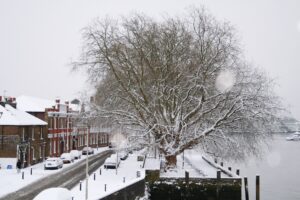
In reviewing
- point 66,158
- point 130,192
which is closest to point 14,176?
point 66,158

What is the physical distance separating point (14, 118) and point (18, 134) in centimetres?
174

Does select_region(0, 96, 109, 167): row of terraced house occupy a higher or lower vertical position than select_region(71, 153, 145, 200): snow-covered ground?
higher

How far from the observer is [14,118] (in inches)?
1581

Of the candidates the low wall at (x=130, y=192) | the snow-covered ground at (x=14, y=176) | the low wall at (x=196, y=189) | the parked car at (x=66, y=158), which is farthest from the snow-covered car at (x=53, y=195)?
the parked car at (x=66, y=158)

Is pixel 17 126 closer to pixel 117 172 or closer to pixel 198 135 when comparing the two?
pixel 117 172

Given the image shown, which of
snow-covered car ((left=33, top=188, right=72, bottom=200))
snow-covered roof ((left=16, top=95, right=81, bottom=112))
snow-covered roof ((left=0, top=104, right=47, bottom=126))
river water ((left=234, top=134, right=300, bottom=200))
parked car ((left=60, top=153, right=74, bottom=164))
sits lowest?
river water ((left=234, top=134, right=300, bottom=200))

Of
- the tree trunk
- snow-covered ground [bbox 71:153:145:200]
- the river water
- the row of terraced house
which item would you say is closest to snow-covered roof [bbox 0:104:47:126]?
the row of terraced house

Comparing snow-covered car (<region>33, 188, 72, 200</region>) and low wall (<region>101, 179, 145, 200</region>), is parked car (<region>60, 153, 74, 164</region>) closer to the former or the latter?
low wall (<region>101, 179, 145, 200</region>)

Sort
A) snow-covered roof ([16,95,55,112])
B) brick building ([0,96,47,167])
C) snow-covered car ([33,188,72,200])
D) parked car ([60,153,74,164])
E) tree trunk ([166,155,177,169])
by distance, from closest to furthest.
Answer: snow-covered car ([33,188,72,200]) < tree trunk ([166,155,177,169]) < brick building ([0,96,47,167]) < parked car ([60,153,74,164]) < snow-covered roof ([16,95,55,112])

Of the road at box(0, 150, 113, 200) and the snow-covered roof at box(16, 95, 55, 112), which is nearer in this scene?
the road at box(0, 150, 113, 200)

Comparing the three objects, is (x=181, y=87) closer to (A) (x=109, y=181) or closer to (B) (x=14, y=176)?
(A) (x=109, y=181)

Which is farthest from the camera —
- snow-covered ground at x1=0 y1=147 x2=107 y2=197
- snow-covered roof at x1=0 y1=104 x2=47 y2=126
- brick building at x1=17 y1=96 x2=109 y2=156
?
brick building at x1=17 y1=96 x2=109 y2=156

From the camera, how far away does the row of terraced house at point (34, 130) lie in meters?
39.7

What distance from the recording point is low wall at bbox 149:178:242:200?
25.2 meters
